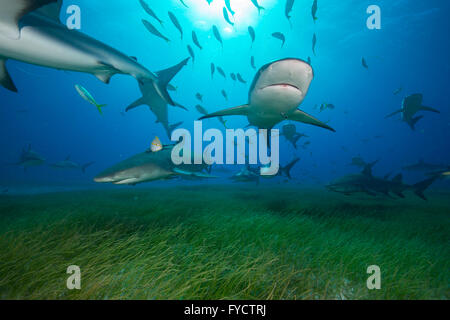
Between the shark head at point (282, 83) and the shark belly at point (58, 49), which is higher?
the shark belly at point (58, 49)

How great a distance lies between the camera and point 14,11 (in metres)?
2.28

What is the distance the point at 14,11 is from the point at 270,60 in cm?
521

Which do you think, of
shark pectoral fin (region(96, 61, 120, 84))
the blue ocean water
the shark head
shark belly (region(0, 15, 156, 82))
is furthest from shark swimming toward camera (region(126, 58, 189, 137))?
the blue ocean water

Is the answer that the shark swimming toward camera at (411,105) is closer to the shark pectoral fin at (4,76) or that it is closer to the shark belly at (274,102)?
the shark belly at (274,102)

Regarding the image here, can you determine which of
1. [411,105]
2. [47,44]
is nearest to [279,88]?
[47,44]

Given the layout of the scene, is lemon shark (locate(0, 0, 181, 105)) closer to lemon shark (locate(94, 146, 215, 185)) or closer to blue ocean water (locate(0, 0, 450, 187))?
lemon shark (locate(94, 146, 215, 185))

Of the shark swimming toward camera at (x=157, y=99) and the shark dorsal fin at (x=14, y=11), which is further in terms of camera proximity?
the shark swimming toward camera at (x=157, y=99)

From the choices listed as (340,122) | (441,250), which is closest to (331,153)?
(340,122)

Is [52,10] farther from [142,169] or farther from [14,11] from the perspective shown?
[142,169]

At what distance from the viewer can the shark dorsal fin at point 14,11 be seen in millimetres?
2203

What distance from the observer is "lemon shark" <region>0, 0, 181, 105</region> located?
2.35 metres

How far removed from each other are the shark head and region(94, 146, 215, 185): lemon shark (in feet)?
7.95

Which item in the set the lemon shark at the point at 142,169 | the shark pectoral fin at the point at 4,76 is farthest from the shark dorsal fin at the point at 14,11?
the lemon shark at the point at 142,169
